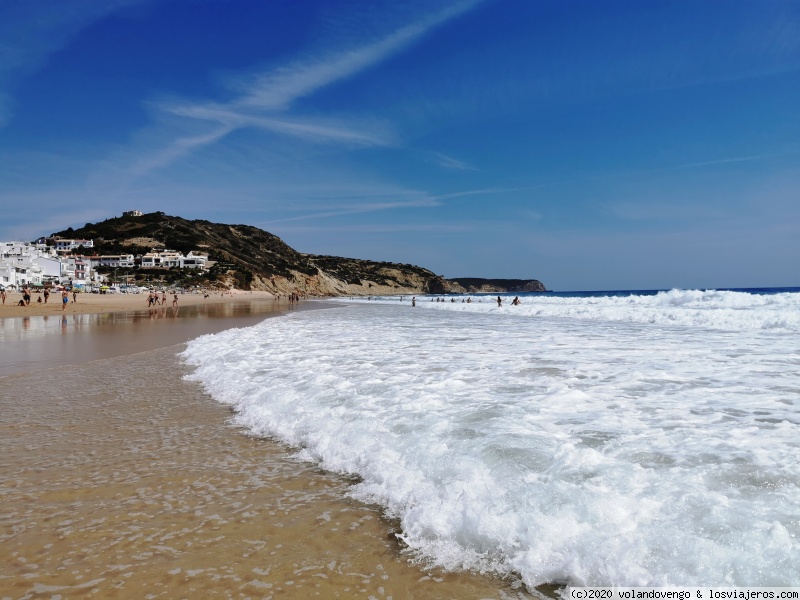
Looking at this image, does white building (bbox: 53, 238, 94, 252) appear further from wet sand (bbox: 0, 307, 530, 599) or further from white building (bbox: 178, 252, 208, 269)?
wet sand (bbox: 0, 307, 530, 599)

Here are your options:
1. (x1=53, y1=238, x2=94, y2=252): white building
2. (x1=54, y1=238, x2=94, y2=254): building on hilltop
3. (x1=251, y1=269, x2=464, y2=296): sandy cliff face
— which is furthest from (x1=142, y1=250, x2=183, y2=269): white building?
(x1=53, y1=238, x2=94, y2=252): white building

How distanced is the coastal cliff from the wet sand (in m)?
105

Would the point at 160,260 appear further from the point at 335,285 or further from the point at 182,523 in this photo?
the point at 182,523

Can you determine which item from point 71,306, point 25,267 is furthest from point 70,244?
point 71,306

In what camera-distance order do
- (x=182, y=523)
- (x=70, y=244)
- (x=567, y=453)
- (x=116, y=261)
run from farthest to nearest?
(x=70, y=244) → (x=116, y=261) → (x=567, y=453) → (x=182, y=523)

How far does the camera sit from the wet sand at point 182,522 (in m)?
2.70

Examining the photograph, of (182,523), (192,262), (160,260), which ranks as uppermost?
(160,260)

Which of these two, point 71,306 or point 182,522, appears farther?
point 71,306

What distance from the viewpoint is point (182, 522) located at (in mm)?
3408

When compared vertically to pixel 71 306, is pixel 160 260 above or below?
above

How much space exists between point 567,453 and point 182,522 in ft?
9.82

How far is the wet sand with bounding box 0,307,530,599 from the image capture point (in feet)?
8.87

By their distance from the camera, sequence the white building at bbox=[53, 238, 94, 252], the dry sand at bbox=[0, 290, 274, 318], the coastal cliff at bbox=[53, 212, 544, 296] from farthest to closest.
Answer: the white building at bbox=[53, 238, 94, 252], the coastal cliff at bbox=[53, 212, 544, 296], the dry sand at bbox=[0, 290, 274, 318]

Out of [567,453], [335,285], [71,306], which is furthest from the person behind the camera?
[335,285]
